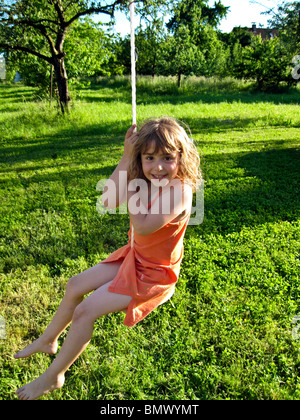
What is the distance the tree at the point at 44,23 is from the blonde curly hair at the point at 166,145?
878 cm

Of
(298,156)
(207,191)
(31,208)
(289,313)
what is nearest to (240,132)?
(298,156)

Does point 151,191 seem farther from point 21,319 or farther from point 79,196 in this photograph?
point 79,196

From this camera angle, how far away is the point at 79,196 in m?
4.39

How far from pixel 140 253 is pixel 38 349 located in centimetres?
88

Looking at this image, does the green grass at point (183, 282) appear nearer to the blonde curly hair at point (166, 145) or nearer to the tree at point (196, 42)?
the blonde curly hair at point (166, 145)

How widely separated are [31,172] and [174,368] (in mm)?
4465

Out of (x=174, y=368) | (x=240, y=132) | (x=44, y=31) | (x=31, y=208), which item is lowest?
(x=174, y=368)

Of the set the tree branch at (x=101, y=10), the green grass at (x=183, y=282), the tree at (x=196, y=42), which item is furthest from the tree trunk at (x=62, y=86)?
the green grass at (x=183, y=282)

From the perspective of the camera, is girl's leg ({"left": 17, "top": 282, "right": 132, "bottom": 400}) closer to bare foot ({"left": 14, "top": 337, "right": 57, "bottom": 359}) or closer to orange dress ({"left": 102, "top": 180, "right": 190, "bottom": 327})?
orange dress ({"left": 102, "top": 180, "right": 190, "bottom": 327})

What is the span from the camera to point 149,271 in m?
1.79

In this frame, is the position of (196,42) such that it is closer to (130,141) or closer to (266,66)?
(266,66)

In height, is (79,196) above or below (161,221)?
below

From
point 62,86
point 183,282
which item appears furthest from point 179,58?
point 183,282

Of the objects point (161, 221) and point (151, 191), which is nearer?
point (161, 221)
